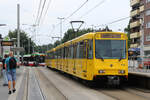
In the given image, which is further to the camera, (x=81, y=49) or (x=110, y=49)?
(x=81, y=49)

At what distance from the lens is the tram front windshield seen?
48.7 ft

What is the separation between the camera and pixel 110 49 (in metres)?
15.0

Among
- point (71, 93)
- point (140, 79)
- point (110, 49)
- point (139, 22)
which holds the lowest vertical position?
point (71, 93)

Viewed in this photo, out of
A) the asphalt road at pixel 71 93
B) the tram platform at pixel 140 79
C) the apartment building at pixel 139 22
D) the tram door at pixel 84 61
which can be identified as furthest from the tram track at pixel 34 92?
the apartment building at pixel 139 22

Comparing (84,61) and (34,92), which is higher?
(84,61)

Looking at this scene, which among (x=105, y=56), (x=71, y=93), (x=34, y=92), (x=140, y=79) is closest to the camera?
(x=71, y=93)

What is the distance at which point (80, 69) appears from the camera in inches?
669

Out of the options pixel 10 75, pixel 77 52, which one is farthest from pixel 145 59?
Result: pixel 10 75

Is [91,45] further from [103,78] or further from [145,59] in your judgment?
[145,59]

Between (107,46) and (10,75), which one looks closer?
(10,75)

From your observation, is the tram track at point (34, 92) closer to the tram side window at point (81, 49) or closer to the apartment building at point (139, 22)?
the tram side window at point (81, 49)

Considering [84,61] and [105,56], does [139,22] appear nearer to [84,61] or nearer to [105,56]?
[84,61]

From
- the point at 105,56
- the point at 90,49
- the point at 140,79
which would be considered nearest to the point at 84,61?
the point at 90,49

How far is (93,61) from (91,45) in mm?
923
